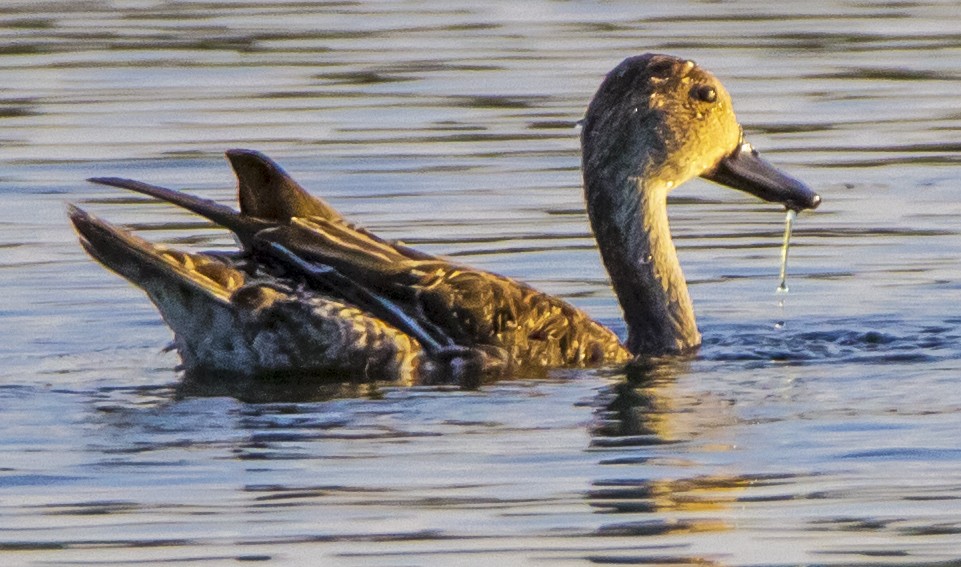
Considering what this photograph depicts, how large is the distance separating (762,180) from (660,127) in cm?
49

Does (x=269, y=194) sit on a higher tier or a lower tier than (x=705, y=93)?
lower

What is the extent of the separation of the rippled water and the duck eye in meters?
0.88

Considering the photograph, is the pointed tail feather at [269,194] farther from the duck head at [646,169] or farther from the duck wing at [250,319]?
the duck head at [646,169]

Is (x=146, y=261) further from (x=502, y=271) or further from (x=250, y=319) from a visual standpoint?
(x=502, y=271)

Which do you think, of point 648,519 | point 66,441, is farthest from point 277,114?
point 648,519

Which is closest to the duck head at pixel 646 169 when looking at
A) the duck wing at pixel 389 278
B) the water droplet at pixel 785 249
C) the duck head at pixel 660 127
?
the duck head at pixel 660 127

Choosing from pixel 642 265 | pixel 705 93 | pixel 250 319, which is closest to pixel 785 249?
pixel 642 265

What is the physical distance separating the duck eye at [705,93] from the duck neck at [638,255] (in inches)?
15.1

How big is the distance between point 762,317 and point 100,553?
4060 mm

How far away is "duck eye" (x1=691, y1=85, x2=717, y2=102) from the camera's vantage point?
930cm

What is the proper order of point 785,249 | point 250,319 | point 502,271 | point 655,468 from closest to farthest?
point 655,468
point 250,319
point 785,249
point 502,271

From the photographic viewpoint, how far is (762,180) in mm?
9461

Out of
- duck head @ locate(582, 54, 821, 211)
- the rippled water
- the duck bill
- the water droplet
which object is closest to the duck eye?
duck head @ locate(582, 54, 821, 211)

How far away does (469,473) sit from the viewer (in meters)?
6.84
